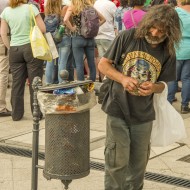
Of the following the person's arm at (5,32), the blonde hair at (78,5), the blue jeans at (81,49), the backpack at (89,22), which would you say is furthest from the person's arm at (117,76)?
the blue jeans at (81,49)

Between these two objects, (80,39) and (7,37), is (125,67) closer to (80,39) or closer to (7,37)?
(7,37)

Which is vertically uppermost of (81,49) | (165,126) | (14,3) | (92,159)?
(14,3)

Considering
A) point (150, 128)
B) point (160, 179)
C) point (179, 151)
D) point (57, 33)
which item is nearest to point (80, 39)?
point (57, 33)

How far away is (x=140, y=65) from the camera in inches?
175

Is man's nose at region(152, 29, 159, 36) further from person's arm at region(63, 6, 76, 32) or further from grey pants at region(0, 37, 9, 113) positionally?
person's arm at region(63, 6, 76, 32)

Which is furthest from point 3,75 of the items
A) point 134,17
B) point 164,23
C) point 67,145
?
point 164,23

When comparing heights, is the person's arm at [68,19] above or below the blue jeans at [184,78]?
above

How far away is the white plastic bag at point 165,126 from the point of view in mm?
4770

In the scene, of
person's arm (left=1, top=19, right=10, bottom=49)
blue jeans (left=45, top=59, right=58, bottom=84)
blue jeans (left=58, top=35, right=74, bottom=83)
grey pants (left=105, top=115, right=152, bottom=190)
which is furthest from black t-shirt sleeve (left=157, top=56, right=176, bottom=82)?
blue jeans (left=45, top=59, right=58, bottom=84)

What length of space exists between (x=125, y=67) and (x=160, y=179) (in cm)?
174

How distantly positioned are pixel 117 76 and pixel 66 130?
605 mm

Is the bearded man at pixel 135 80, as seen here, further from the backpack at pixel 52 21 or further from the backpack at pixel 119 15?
the backpack at pixel 119 15

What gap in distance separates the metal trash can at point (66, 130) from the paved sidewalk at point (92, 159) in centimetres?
90

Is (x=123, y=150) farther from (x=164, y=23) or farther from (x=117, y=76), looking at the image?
(x=164, y=23)
